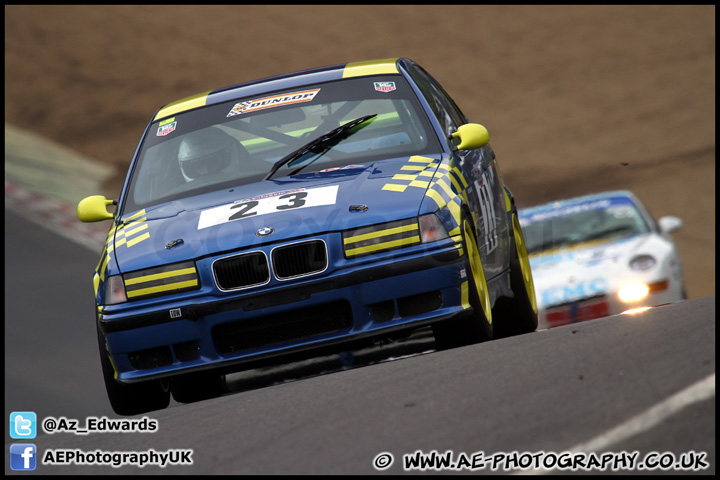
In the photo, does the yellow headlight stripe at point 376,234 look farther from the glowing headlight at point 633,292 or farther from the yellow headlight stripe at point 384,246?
the glowing headlight at point 633,292

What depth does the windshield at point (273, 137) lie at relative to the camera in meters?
6.06

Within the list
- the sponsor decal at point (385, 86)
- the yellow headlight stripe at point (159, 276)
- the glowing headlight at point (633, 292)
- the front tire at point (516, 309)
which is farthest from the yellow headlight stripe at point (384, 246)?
the glowing headlight at point (633, 292)

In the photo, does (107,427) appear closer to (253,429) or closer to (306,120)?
(253,429)

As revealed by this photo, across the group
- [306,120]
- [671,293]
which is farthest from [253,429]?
[671,293]

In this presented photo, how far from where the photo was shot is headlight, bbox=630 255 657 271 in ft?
32.6

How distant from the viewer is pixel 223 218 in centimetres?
537

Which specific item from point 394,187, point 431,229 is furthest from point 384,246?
point 394,187

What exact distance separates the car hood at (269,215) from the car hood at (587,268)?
14.5 ft

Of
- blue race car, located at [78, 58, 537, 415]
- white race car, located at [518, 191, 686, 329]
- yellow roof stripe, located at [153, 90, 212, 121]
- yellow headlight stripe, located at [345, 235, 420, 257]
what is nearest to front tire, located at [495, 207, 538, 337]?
blue race car, located at [78, 58, 537, 415]

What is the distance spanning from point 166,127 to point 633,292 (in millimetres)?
4867

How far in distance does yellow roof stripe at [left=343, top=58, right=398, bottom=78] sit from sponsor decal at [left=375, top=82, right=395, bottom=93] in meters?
0.13

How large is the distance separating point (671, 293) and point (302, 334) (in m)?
5.67

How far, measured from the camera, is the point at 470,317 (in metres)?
5.34

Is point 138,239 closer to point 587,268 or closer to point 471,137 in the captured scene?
point 471,137
